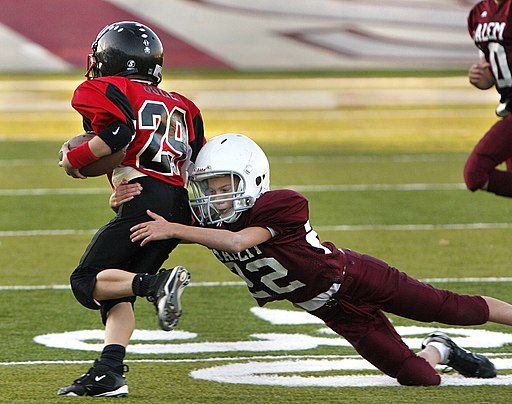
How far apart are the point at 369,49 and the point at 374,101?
493 centimetres

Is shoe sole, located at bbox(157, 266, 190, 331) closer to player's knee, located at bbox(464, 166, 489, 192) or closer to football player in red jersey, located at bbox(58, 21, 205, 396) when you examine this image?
football player in red jersey, located at bbox(58, 21, 205, 396)

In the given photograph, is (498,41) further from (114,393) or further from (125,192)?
(114,393)

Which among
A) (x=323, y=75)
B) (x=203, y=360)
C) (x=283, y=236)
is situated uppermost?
(x=283, y=236)

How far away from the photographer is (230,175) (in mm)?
3986

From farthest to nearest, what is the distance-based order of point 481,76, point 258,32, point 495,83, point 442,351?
point 258,32
point 495,83
point 481,76
point 442,351

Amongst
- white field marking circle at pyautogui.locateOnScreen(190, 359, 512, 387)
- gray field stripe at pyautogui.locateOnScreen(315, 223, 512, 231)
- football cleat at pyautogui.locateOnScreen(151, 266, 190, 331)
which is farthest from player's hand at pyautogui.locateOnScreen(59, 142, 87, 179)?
gray field stripe at pyautogui.locateOnScreen(315, 223, 512, 231)

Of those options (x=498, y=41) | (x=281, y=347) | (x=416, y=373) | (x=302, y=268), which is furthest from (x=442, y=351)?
(x=498, y=41)

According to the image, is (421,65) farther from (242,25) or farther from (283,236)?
(283,236)

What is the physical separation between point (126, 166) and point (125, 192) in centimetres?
11

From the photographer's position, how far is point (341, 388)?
4027 millimetres

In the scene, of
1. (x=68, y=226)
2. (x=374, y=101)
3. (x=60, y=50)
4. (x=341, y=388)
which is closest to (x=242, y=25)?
(x=60, y=50)

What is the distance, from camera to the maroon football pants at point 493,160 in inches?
268

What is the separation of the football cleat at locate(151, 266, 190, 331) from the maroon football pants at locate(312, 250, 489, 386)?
2.09ft

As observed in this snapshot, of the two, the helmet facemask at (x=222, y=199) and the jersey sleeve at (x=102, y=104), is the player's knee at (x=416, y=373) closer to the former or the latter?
the helmet facemask at (x=222, y=199)
